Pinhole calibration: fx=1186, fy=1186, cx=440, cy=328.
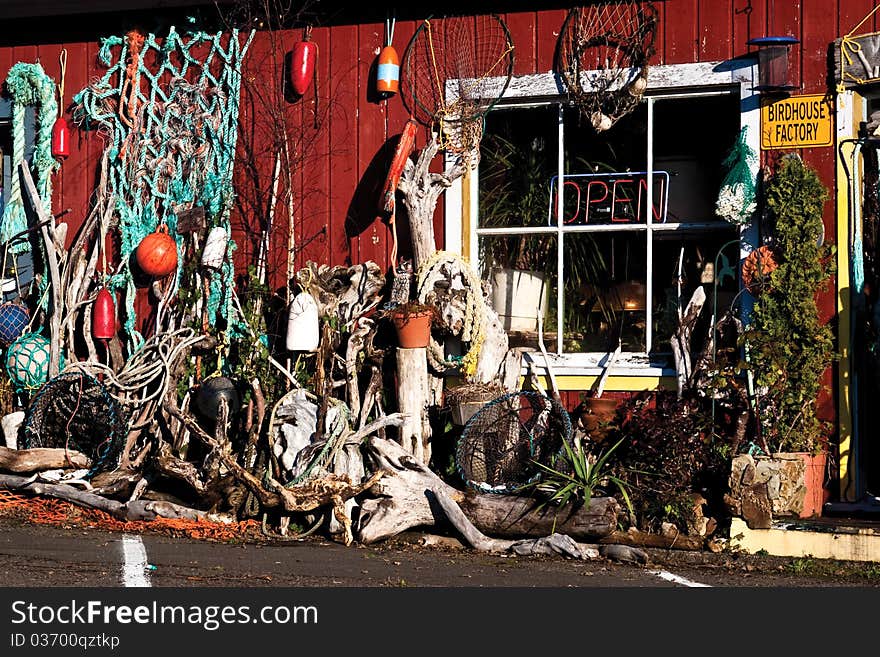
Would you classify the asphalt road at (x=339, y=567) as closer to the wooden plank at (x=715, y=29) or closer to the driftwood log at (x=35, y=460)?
the driftwood log at (x=35, y=460)

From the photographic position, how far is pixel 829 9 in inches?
305

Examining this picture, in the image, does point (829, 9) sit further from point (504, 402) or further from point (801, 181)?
point (504, 402)

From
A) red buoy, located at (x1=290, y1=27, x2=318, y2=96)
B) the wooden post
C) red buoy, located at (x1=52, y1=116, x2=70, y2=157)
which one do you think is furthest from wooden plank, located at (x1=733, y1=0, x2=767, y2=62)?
red buoy, located at (x1=52, y1=116, x2=70, y2=157)

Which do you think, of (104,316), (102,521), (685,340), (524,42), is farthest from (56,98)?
(685,340)

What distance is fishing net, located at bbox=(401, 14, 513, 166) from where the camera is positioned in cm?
858

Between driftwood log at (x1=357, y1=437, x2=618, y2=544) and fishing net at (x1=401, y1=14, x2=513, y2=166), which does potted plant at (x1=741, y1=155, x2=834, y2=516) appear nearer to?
driftwood log at (x1=357, y1=437, x2=618, y2=544)

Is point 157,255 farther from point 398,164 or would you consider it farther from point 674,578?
point 674,578

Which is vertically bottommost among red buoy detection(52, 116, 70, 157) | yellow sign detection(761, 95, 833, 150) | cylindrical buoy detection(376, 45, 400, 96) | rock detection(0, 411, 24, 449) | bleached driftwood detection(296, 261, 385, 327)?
rock detection(0, 411, 24, 449)

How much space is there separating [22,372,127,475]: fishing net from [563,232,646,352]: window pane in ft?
11.3

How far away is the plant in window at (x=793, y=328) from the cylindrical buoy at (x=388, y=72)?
2849 millimetres

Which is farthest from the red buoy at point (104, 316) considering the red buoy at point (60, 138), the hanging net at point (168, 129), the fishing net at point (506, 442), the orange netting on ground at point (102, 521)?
the fishing net at point (506, 442)

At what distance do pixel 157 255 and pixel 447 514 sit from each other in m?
3.38

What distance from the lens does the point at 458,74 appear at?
866cm

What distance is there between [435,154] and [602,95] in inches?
50.1
